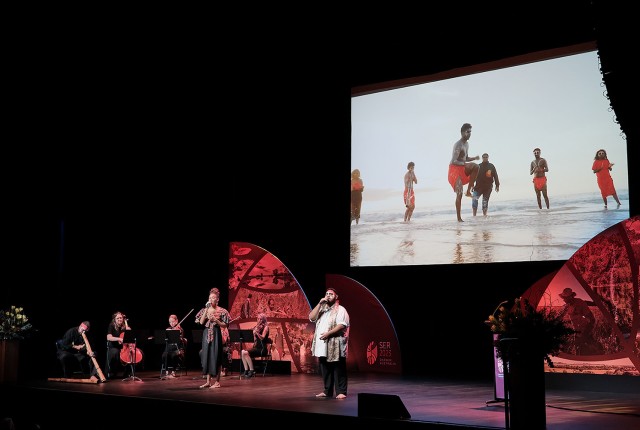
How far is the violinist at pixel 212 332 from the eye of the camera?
10.2 meters

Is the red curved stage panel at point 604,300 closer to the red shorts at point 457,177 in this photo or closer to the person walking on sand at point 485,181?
the person walking on sand at point 485,181

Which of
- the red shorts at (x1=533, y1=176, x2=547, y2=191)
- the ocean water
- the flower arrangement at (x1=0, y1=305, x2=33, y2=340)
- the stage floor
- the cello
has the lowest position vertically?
the stage floor

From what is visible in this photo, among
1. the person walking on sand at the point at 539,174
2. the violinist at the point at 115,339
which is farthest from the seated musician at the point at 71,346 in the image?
the person walking on sand at the point at 539,174

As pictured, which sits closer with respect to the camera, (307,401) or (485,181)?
(307,401)

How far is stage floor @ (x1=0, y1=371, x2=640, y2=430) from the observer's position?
722 centimetres

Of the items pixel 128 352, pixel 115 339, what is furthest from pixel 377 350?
pixel 115 339

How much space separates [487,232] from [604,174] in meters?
2.03

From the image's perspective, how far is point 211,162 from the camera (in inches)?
595

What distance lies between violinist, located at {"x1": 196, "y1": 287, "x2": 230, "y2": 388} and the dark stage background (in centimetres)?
386

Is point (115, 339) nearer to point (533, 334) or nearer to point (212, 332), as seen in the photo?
point (212, 332)

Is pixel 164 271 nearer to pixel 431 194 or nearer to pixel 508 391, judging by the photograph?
pixel 431 194

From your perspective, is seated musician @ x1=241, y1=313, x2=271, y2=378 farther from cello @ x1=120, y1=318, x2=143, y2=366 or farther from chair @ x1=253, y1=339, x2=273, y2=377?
cello @ x1=120, y1=318, x2=143, y2=366

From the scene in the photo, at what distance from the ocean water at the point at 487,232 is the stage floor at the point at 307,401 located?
6.69ft

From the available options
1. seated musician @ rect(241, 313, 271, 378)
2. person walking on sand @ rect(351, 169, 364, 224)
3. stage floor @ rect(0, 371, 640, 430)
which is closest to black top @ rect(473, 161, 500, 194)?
person walking on sand @ rect(351, 169, 364, 224)
